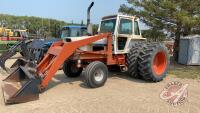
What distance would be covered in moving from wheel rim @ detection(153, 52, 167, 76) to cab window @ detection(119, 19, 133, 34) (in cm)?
123

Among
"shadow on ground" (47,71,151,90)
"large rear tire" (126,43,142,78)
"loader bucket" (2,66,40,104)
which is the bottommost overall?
"shadow on ground" (47,71,151,90)

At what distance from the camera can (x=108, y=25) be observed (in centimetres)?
938

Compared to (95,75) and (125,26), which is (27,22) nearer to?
(125,26)

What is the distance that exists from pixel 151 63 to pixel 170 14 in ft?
15.6

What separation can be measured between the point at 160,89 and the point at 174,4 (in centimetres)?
559

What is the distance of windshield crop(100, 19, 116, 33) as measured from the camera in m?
9.10

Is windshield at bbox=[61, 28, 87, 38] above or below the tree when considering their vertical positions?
below

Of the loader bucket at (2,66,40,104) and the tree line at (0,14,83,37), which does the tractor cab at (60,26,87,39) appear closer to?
the loader bucket at (2,66,40,104)

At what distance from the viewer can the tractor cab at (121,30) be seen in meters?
8.92

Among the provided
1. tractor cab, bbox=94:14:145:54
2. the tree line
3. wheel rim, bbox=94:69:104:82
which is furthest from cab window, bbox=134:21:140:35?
the tree line

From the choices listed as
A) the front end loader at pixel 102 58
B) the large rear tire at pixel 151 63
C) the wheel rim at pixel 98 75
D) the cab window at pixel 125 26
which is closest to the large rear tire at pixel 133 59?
the front end loader at pixel 102 58

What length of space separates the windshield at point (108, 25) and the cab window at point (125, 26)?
0.24 metres

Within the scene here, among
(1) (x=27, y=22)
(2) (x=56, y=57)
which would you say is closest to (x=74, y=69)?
(2) (x=56, y=57)

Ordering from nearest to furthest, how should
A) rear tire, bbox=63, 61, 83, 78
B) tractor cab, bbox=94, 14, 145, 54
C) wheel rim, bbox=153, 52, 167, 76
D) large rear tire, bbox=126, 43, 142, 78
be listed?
large rear tire, bbox=126, 43, 142, 78
tractor cab, bbox=94, 14, 145, 54
wheel rim, bbox=153, 52, 167, 76
rear tire, bbox=63, 61, 83, 78
